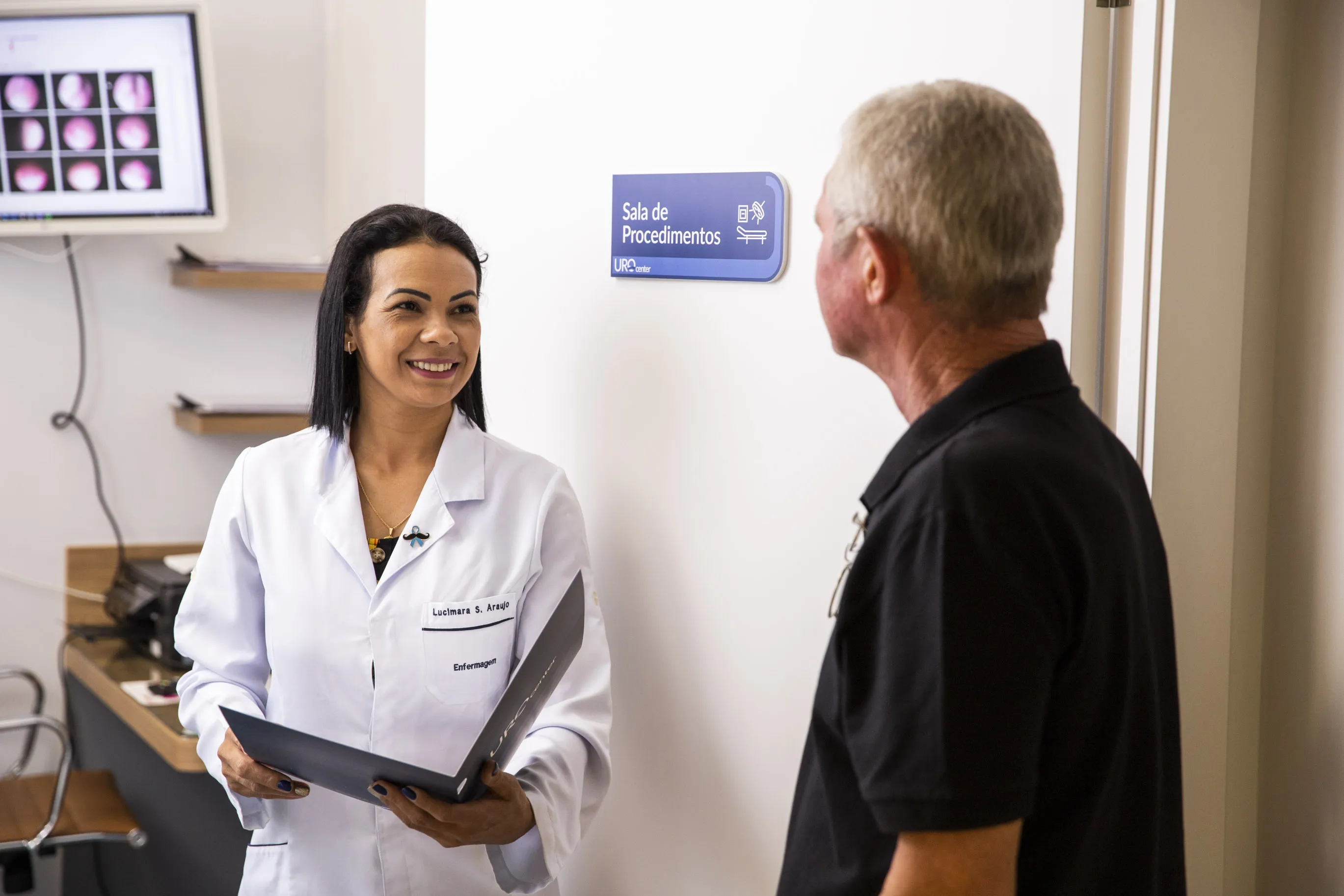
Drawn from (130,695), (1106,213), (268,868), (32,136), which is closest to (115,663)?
(130,695)

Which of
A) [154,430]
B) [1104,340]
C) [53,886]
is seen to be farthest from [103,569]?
[1104,340]

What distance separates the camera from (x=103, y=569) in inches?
120

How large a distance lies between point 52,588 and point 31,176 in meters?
1.02

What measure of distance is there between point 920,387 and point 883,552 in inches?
5.8

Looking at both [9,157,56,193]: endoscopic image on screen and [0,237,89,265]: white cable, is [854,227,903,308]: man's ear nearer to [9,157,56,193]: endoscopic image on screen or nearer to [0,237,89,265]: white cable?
[9,157,56,193]: endoscopic image on screen

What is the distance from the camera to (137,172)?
282 centimetres

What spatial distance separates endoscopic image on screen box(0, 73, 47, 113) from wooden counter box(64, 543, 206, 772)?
1073mm

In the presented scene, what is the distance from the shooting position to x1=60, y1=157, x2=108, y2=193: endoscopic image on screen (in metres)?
2.80

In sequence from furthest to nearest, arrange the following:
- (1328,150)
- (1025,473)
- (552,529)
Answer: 1. (552,529)
2. (1328,150)
3. (1025,473)

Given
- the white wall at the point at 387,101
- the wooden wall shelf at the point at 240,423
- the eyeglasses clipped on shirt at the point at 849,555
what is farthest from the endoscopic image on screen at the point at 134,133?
the eyeglasses clipped on shirt at the point at 849,555

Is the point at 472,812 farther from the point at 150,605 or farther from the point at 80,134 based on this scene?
the point at 80,134

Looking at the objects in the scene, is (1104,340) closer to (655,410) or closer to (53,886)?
(655,410)

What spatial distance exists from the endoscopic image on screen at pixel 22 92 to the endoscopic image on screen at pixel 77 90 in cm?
3

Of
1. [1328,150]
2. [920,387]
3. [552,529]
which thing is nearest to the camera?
[920,387]
